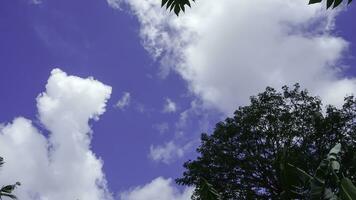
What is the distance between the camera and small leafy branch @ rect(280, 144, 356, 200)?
24.2ft

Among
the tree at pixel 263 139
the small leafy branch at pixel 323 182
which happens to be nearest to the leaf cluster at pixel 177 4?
the small leafy branch at pixel 323 182

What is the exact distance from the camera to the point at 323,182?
8141 mm

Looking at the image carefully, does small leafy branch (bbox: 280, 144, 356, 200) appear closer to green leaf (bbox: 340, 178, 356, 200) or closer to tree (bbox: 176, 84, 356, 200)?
green leaf (bbox: 340, 178, 356, 200)

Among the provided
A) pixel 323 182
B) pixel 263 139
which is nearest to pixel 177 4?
pixel 323 182

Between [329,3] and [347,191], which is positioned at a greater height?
[347,191]

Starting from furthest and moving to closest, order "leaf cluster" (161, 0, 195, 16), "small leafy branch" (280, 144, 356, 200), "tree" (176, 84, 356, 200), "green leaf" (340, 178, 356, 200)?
"tree" (176, 84, 356, 200), "small leafy branch" (280, 144, 356, 200), "green leaf" (340, 178, 356, 200), "leaf cluster" (161, 0, 195, 16)

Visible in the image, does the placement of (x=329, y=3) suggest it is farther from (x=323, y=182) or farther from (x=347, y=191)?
(x=323, y=182)

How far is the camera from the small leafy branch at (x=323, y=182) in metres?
7.39

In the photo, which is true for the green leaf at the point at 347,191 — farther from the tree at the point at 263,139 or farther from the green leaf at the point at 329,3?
the tree at the point at 263,139

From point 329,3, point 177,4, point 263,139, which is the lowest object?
point 329,3

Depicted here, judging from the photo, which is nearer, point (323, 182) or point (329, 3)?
point (329, 3)

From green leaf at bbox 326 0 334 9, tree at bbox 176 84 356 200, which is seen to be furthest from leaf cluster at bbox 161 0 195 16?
tree at bbox 176 84 356 200

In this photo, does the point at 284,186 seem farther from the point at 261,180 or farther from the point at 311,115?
the point at 311,115

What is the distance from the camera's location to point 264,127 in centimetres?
3581
